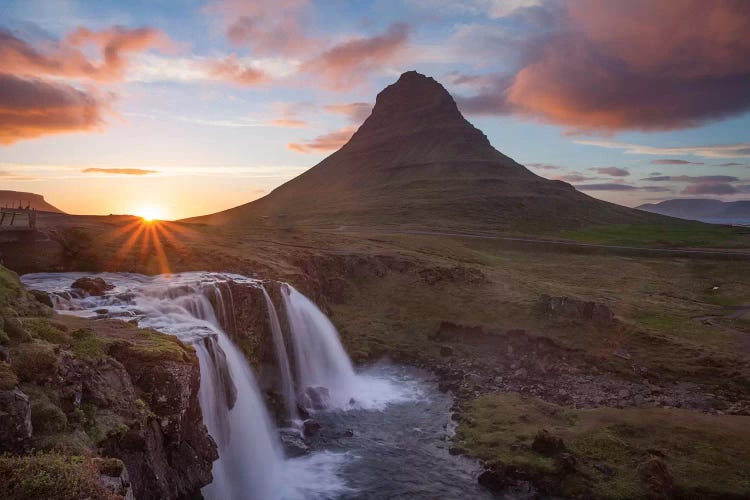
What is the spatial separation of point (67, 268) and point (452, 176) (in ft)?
531

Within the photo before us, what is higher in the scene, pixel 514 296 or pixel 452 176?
pixel 452 176

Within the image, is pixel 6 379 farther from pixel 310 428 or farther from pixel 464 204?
pixel 464 204

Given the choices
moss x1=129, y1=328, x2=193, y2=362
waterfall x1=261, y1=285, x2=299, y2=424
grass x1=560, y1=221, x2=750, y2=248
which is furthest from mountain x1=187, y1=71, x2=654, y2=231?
moss x1=129, y1=328, x2=193, y2=362

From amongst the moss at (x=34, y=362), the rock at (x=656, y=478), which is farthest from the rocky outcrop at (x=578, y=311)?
the moss at (x=34, y=362)

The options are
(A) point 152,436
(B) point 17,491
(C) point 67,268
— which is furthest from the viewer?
(C) point 67,268

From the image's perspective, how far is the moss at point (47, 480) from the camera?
8883mm

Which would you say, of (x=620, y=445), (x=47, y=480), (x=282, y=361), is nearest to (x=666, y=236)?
(x=620, y=445)

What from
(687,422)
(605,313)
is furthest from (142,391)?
(605,313)

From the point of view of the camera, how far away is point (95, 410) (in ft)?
47.5

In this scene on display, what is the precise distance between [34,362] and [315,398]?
2065cm

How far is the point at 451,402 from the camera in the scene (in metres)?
32.8

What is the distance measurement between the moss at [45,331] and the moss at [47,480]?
7178mm

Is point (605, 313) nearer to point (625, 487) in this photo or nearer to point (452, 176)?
point (625, 487)

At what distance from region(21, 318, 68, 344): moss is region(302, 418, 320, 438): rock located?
49.3 ft
